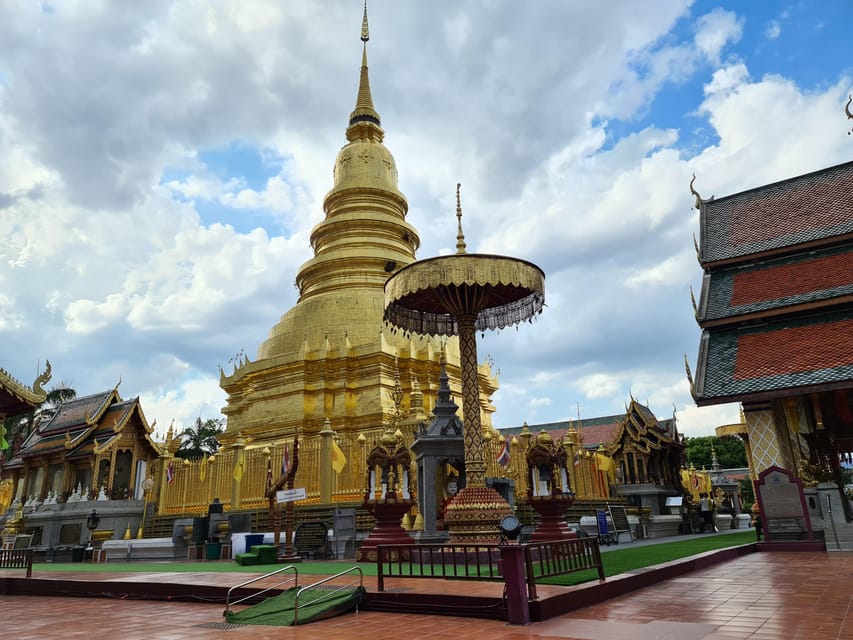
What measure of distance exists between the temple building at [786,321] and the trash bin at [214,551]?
1149cm

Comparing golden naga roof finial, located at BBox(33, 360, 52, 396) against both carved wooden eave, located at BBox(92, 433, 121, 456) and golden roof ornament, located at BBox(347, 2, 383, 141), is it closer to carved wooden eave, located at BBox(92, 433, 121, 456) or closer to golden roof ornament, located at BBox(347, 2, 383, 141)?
carved wooden eave, located at BBox(92, 433, 121, 456)

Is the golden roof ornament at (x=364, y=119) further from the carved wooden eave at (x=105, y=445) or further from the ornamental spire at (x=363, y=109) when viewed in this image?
the carved wooden eave at (x=105, y=445)

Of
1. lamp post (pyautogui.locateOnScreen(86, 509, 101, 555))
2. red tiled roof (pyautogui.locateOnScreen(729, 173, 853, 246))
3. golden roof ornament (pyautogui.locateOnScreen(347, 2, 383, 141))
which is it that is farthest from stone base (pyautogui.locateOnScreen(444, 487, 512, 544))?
golden roof ornament (pyautogui.locateOnScreen(347, 2, 383, 141))

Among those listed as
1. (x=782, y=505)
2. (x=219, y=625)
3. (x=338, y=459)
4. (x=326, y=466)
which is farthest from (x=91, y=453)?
(x=782, y=505)

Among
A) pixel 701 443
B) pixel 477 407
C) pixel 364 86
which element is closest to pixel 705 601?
pixel 477 407

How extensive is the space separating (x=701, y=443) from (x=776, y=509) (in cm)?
4319

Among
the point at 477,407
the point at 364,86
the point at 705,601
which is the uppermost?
the point at 364,86

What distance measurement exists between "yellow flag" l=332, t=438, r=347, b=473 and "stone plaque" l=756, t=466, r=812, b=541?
915 cm

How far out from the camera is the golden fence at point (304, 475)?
15625mm

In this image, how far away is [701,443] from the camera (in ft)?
169

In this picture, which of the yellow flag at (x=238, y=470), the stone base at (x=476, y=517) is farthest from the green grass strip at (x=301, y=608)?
the yellow flag at (x=238, y=470)

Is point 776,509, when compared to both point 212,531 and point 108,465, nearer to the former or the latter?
point 212,531

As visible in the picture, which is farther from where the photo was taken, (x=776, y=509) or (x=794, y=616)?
(x=776, y=509)

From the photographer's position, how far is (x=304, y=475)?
16406 millimetres
